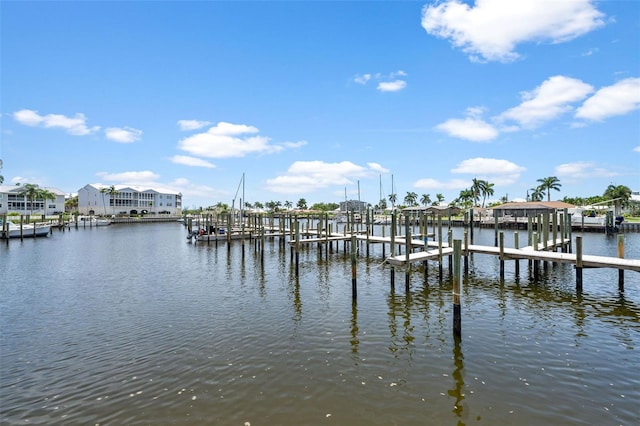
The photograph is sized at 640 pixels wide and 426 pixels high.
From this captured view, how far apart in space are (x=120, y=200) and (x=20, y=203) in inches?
1111

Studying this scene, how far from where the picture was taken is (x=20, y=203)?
11106 centimetres

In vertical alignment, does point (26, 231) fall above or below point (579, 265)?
above

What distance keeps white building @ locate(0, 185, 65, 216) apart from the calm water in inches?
4539

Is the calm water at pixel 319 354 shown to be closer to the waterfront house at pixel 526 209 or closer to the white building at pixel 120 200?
the waterfront house at pixel 526 209

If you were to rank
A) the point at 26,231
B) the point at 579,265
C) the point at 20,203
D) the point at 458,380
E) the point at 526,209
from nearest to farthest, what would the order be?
the point at 458,380 → the point at 579,265 → the point at 26,231 → the point at 526,209 → the point at 20,203

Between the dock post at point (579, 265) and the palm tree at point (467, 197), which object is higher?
the palm tree at point (467, 197)

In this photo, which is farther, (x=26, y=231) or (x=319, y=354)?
(x=26, y=231)

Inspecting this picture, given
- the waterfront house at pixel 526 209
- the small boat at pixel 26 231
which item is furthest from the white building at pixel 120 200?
the waterfront house at pixel 526 209

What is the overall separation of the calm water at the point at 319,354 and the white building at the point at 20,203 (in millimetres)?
115301

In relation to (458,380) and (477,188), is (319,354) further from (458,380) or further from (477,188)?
(477,188)

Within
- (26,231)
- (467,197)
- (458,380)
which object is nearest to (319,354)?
(458,380)

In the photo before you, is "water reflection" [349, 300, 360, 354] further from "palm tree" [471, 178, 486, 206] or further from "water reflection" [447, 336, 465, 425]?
"palm tree" [471, 178, 486, 206]

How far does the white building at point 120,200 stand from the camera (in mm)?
123625

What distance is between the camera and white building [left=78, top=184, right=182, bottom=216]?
406ft
